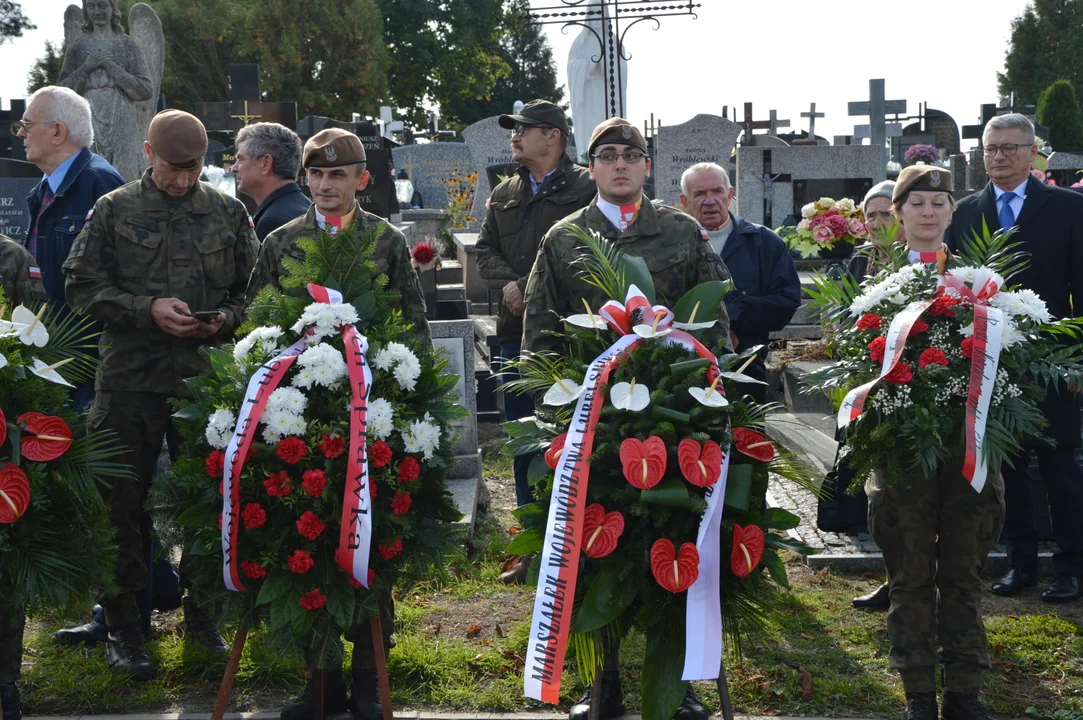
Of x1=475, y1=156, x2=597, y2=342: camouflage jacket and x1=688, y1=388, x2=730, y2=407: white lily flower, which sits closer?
x1=688, y1=388, x2=730, y2=407: white lily flower

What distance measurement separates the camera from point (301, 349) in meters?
3.35

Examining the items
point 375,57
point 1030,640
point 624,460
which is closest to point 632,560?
point 624,460

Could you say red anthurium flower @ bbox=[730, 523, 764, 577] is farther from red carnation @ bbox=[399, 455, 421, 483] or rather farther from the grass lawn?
red carnation @ bbox=[399, 455, 421, 483]

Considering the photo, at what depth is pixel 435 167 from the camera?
764 inches

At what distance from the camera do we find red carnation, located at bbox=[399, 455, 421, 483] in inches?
130

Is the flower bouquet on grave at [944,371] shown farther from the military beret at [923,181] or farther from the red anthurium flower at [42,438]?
the red anthurium flower at [42,438]

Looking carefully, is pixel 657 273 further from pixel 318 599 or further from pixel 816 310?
pixel 318 599

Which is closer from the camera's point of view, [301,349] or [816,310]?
[301,349]

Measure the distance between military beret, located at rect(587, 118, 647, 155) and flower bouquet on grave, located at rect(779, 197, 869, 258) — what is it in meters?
5.66

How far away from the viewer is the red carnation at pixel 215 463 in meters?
3.25

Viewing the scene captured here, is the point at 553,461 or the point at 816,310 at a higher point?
the point at 816,310

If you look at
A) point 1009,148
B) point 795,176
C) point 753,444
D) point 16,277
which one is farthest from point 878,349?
point 795,176

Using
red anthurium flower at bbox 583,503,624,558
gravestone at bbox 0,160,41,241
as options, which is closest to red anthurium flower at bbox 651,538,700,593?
red anthurium flower at bbox 583,503,624,558

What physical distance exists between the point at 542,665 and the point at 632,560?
1.22ft
